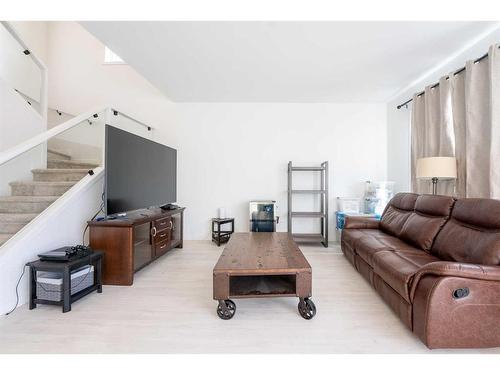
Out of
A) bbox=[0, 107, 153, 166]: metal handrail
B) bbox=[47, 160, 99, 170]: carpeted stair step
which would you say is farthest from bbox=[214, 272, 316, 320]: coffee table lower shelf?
bbox=[47, 160, 99, 170]: carpeted stair step

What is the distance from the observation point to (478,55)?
2.36m

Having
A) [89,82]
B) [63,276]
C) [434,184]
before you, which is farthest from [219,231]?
[89,82]

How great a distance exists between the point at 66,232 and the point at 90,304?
2.65 ft

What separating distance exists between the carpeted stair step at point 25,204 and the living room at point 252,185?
0.08 feet

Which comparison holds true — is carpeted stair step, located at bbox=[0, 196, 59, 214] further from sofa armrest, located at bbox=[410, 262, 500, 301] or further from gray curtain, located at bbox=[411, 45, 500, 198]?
gray curtain, located at bbox=[411, 45, 500, 198]

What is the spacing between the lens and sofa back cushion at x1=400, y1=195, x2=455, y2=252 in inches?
85.4

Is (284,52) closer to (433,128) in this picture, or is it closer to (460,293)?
(433,128)

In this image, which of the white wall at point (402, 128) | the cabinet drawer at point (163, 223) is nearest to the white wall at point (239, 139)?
the white wall at point (402, 128)

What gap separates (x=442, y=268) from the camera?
4.50ft

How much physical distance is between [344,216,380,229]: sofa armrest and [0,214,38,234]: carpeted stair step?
356 cm

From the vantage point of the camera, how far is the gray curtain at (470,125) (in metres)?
2.04

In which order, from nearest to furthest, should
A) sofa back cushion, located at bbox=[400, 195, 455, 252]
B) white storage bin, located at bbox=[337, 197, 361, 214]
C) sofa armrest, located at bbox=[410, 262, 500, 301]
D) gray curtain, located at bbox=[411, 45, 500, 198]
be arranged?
1. sofa armrest, located at bbox=[410, 262, 500, 301]
2. gray curtain, located at bbox=[411, 45, 500, 198]
3. sofa back cushion, located at bbox=[400, 195, 455, 252]
4. white storage bin, located at bbox=[337, 197, 361, 214]

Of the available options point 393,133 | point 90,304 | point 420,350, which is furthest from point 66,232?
point 393,133

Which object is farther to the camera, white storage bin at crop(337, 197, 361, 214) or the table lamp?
white storage bin at crop(337, 197, 361, 214)
